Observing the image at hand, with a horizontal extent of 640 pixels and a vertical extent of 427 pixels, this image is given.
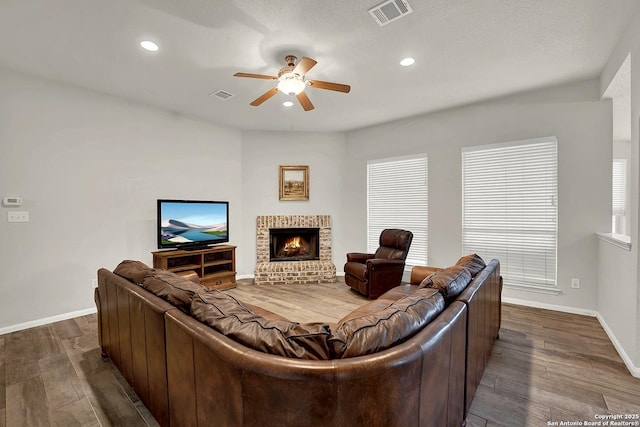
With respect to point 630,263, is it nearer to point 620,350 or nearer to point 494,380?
point 620,350

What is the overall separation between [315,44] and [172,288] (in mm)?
2370

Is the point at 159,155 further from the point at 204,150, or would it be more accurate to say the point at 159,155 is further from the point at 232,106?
the point at 232,106

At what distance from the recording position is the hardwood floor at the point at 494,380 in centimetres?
180

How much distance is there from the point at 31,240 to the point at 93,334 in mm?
1341

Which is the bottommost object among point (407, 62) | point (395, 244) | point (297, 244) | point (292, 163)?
point (297, 244)

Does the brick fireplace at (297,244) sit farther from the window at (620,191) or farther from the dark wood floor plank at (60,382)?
the window at (620,191)

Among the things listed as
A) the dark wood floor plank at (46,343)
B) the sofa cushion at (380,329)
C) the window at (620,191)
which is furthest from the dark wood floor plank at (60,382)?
the window at (620,191)

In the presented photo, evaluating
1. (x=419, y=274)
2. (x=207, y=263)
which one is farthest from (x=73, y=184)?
(x=419, y=274)

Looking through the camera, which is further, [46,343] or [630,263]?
[46,343]

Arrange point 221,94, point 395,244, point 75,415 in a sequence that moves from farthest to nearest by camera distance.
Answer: point 395,244 → point 221,94 → point 75,415

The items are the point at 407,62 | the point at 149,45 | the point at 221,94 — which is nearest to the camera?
the point at 149,45

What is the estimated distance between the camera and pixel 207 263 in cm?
446

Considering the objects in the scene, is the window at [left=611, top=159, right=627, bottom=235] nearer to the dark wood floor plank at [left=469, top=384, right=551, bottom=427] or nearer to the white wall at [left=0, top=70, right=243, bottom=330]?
the dark wood floor plank at [left=469, top=384, right=551, bottom=427]

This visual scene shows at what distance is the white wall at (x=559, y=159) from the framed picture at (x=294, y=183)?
204 cm
